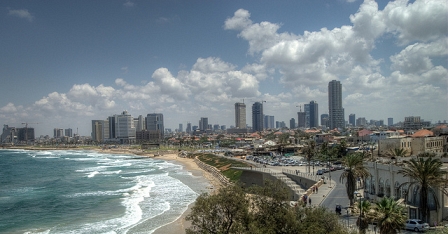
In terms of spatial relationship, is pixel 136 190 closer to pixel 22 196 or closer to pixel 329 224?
pixel 22 196

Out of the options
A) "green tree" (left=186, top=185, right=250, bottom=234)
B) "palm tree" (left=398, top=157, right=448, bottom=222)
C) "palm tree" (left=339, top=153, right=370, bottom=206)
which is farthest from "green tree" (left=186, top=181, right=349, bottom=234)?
"palm tree" (left=339, top=153, right=370, bottom=206)

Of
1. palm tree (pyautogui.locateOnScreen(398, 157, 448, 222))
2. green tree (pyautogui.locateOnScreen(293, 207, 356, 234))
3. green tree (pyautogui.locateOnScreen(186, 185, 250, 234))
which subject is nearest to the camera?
green tree (pyautogui.locateOnScreen(293, 207, 356, 234))

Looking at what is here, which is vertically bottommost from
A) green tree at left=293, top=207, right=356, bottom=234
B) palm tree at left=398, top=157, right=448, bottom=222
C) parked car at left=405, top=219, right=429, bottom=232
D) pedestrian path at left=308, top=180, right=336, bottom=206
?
pedestrian path at left=308, top=180, right=336, bottom=206

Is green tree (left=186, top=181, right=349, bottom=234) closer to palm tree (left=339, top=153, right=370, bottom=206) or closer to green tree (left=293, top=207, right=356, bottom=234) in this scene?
green tree (left=293, top=207, right=356, bottom=234)

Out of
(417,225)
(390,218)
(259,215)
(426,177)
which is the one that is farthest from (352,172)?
(259,215)

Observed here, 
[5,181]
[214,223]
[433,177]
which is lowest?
[5,181]

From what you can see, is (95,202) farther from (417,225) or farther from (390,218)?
(390,218)

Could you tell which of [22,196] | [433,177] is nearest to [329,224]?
[433,177]
